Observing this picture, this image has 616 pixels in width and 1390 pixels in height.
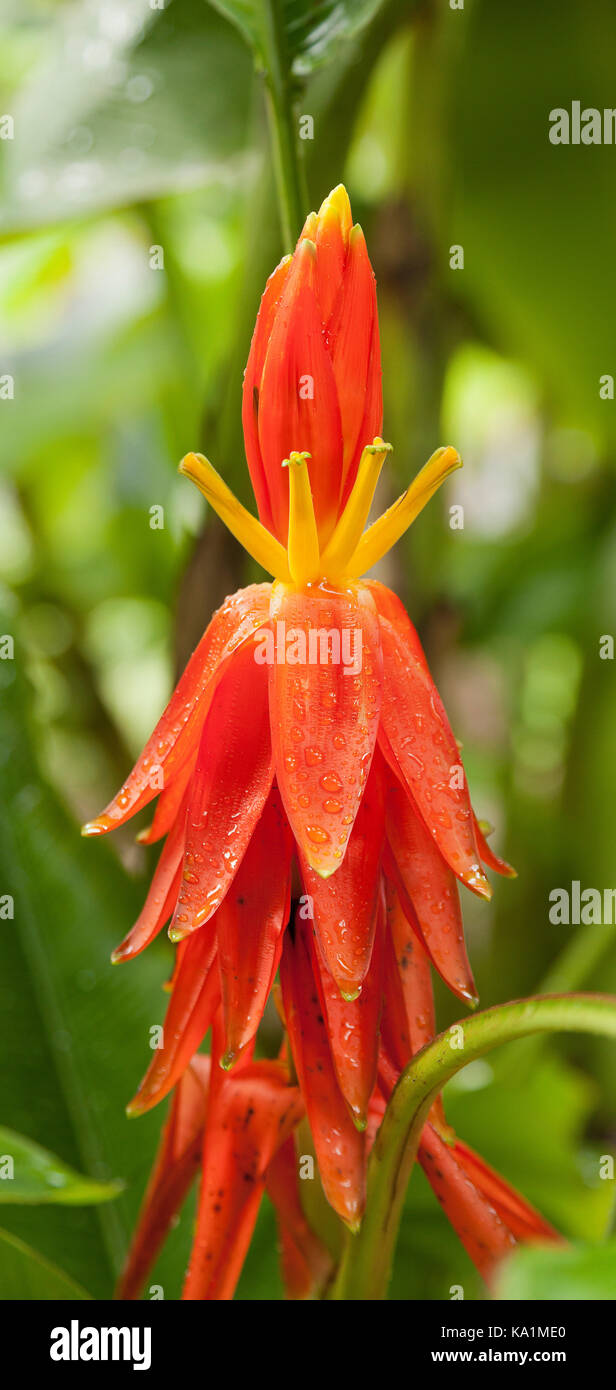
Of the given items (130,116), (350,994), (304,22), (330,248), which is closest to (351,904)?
(350,994)

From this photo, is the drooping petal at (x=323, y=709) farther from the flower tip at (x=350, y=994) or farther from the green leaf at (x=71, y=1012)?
the green leaf at (x=71, y=1012)

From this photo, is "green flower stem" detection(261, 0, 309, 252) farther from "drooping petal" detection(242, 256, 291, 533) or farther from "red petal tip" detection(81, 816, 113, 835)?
"red petal tip" detection(81, 816, 113, 835)

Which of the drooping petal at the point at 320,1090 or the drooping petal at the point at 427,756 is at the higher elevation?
the drooping petal at the point at 427,756

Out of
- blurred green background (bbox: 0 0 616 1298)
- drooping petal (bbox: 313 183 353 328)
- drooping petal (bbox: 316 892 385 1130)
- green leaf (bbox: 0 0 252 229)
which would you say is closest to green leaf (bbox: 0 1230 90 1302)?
blurred green background (bbox: 0 0 616 1298)

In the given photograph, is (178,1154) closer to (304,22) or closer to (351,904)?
(351,904)

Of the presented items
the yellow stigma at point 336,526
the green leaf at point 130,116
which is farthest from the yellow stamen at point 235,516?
the green leaf at point 130,116
